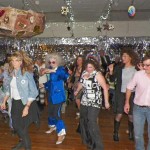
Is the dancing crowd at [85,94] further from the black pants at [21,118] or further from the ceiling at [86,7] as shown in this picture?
the ceiling at [86,7]

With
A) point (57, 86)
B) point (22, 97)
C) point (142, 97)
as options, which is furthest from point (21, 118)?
point (142, 97)

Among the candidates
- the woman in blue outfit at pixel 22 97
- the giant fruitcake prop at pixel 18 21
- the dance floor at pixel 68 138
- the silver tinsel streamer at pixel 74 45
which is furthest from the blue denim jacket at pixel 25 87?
the silver tinsel streamer at pixel 74 45

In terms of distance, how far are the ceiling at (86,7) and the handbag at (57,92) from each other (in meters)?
3.34

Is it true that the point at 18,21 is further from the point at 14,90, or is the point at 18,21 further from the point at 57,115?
the point at 57,115

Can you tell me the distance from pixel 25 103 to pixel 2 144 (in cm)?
133

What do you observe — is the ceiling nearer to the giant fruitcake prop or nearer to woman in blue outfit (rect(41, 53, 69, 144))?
the giant fruitcake prop

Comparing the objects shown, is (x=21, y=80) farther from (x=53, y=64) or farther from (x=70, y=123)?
(x=70, y=123)

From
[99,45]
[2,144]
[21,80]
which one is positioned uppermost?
[99,45]

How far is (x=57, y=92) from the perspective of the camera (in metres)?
4.58

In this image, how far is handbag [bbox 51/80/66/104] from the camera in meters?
4.55

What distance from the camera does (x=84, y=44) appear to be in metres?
10.9

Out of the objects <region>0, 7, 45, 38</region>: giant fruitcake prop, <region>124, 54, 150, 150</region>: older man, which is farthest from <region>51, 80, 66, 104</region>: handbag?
<region>124, 54, 150, 150</region>: older man

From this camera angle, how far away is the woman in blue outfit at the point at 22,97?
145 inches

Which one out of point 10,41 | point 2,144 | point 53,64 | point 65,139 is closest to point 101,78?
point 53,64
